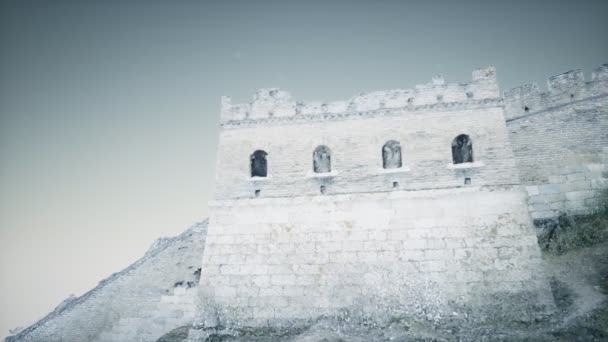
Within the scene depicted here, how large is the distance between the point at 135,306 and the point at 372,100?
11.4 m

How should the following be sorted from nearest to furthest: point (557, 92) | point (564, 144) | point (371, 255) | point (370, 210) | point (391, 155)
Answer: point (371, 255), point (370, 210), point (391, 155), point (564, 144), point (557, 92)

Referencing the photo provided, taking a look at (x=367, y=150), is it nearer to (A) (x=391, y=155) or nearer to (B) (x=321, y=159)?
(A) (x=391, y=155)

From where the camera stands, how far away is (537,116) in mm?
13305

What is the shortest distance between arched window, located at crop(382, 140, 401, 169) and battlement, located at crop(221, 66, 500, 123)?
138 centimetres

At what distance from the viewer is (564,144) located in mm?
12703

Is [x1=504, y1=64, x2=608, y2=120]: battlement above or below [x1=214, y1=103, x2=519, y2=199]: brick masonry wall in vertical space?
above

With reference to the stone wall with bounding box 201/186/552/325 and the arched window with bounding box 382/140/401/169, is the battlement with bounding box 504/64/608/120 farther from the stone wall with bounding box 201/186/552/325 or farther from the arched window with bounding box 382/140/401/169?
the arched window with bounding box 382/140/401/169

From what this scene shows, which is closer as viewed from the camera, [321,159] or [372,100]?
[372,100]

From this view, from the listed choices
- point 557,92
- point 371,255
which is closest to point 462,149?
point 557,92

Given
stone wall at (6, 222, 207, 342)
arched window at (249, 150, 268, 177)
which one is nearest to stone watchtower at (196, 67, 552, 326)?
arched window at (249, 150, 268, 177)

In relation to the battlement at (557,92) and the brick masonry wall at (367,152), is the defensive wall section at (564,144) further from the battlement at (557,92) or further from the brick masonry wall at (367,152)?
the brick masonry wall at (367,152)

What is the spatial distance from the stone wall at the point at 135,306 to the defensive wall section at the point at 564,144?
12763 mm

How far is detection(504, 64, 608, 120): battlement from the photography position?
510 inches

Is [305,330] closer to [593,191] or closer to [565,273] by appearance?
[565,273]
